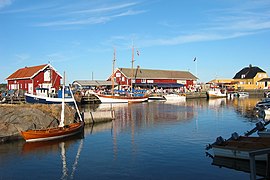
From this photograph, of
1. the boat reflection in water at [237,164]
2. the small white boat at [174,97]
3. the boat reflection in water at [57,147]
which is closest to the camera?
the boat reflection in water at [237,164]

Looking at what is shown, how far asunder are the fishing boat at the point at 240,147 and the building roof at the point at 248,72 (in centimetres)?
10788

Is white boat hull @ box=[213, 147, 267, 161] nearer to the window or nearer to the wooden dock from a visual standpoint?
the wooden dock

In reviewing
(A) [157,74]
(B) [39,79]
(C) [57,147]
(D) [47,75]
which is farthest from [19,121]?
(A) [157,74]

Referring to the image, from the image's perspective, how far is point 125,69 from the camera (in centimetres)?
9481

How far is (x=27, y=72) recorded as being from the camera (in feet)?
225

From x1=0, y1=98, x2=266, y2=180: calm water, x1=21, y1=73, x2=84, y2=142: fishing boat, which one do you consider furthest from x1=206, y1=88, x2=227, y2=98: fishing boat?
x1=21, y1=73, x2=84, y2=142: fishing boat

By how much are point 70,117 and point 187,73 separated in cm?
8453

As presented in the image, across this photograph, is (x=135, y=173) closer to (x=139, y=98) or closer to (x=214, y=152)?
(x=214, y=152)

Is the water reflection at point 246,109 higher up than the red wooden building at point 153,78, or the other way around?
the red wooden building at point 153,78

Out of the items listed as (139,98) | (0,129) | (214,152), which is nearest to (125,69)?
(139,98)

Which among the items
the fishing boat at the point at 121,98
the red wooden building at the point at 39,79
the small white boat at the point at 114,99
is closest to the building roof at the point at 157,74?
the fishing boat at the point at 121,98

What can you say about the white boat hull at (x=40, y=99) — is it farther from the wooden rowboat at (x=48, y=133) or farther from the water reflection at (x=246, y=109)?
the water reflection at (x=246, y=109)

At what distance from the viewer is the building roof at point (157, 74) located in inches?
3681

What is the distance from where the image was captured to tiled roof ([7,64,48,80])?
6562cm
